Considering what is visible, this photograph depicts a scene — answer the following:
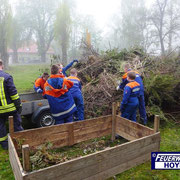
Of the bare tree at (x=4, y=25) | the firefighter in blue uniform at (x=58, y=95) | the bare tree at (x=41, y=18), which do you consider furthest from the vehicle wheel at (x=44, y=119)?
the bare tree at (x=41, y=18)

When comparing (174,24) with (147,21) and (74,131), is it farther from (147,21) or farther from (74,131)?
(74,131)

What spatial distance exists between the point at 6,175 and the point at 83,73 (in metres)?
5.02

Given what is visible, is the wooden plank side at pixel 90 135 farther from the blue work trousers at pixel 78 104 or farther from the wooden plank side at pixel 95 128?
the blue work trousers at pixel 78 104

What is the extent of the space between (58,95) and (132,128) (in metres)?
1.72

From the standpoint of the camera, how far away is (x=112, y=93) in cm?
553

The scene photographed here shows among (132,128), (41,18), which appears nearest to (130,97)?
(132,128)

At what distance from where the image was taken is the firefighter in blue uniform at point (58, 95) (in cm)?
369

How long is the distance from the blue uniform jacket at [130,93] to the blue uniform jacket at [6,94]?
2.42 metres

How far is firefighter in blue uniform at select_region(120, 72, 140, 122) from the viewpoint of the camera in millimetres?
4035

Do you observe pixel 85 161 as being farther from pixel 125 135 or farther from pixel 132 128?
pixel 125 135

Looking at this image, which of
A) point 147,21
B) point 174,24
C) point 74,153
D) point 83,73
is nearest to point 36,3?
point 147,21

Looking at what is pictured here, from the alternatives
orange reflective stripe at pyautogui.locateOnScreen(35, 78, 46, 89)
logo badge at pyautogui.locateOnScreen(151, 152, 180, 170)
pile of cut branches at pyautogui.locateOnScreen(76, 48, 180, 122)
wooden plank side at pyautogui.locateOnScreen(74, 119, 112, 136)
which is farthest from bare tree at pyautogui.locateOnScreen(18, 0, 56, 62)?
logo badge at pyautogui.locateOnScreen(151, 152, 180, 170)

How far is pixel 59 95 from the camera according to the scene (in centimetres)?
376

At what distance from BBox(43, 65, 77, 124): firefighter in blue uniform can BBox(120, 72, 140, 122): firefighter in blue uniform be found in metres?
1.27
